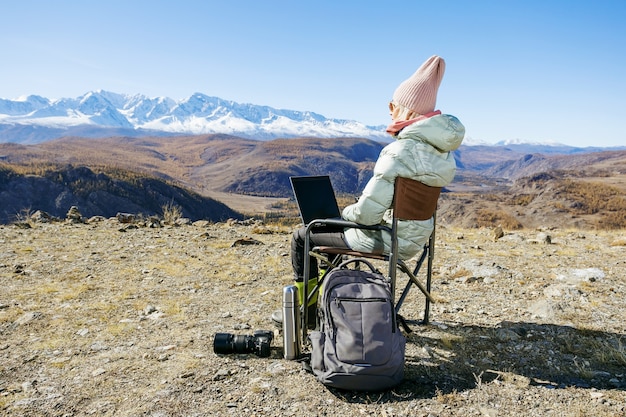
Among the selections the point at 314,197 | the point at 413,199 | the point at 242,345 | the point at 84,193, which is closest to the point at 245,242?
the point at 314,197

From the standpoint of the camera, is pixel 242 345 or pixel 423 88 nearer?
pixel 423 88

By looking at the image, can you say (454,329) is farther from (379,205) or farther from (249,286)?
(249,286)

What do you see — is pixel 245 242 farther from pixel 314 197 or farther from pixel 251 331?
pixel 314 197

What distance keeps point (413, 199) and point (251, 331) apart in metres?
2.46

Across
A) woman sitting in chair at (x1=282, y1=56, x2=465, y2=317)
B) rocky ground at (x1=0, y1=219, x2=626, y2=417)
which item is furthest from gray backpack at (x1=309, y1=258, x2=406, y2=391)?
woman sitting in chair at (x1=282, y1=56, x2=465, y2=317)

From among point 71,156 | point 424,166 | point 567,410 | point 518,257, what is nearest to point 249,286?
point 424,166

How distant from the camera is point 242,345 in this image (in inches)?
164

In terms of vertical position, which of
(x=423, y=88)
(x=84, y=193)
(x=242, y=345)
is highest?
(x=423, y=88)

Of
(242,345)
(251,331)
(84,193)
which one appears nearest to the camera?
(242,345)

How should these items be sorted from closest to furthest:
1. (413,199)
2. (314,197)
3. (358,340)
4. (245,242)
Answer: (358,340)
(413,199)
(314,197)
(245,242)

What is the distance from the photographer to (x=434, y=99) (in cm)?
398

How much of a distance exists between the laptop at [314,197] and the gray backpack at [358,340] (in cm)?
115

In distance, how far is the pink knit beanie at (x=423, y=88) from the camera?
3.92 metres

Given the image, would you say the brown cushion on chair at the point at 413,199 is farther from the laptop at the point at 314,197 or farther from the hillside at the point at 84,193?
the hillside at the point at 84,193
